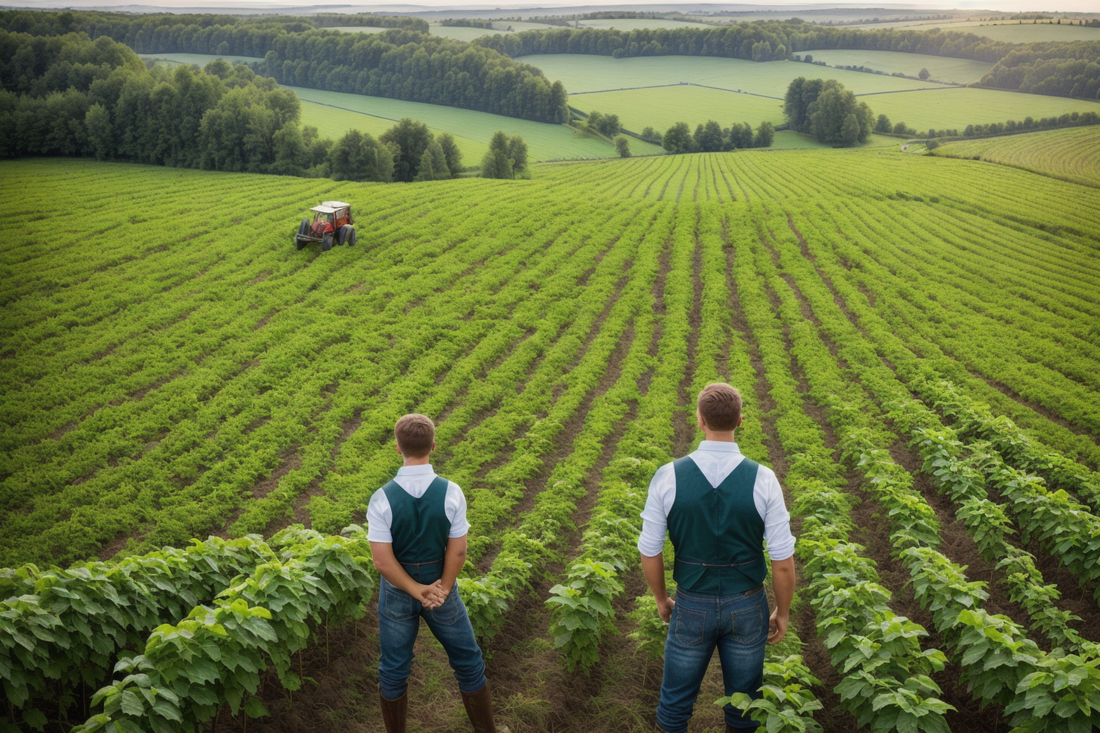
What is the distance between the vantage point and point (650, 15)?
420 ft

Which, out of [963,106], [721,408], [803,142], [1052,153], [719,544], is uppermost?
[963,106]

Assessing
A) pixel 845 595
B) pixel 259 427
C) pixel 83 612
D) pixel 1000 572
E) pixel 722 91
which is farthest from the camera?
pixel 722 91

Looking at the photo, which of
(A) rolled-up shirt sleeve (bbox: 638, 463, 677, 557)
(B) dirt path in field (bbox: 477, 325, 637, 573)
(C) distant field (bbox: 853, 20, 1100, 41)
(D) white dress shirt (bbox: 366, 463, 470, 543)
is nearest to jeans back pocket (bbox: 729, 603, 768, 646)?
(A) rolled-up shirt sleeve (bbox: 638, 463, 677, 557)

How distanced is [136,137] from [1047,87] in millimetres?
70121

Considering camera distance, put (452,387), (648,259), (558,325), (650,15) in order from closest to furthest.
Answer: (452,387)
(558,325)
(648,259)
(650,15)

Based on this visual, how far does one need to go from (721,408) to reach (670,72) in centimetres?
12380

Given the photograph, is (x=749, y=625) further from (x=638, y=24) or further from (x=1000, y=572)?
(x=638, y=24)

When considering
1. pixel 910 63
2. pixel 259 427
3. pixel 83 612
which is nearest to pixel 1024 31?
pixel 910 63

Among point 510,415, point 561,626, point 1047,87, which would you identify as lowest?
point 510,415

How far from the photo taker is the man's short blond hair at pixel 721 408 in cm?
449

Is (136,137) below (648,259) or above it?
above

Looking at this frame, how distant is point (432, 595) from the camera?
4.93 metres

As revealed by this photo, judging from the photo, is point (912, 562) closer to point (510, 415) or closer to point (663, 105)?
point (510, 415)

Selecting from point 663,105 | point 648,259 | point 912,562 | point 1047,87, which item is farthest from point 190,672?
point 663,105
